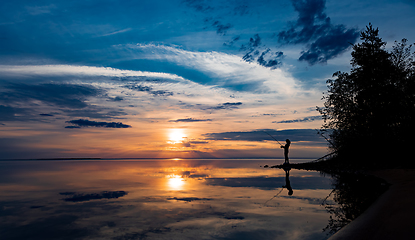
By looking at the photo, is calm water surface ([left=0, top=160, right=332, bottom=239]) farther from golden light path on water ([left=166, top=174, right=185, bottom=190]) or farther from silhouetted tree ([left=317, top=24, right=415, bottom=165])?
silhouetted tree ([left=317, top=24, right=415, bottom=165])

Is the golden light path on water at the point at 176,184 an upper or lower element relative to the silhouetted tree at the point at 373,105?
lower

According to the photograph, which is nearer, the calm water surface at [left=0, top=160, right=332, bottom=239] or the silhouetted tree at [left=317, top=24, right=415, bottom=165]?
the calm water surface at [left=0, top=160, right=332, bottom=239]

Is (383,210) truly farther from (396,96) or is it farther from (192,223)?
(396,96)

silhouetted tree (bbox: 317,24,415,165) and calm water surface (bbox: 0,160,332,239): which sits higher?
silhouetted tree (bbox: 317,24,415,165)

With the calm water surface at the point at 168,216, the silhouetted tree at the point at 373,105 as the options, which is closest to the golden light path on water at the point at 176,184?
the calm water surface at the point at 168,216

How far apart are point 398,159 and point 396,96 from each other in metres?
7.28

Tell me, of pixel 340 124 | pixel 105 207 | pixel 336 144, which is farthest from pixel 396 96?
pixel 105 207

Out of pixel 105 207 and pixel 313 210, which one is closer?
pixel 313 210

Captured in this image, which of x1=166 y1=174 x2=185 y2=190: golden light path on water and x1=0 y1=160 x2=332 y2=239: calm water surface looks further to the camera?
x1=166 y1=174 x2=185 y2=190: golden light path on water

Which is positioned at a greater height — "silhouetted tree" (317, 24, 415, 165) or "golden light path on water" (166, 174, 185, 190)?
"silhouetted tree" (317, 24, 415, 165)

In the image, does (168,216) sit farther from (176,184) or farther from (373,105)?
(373,105)

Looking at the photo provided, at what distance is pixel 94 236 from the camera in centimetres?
847

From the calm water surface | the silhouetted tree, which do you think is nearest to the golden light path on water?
the calm water surface

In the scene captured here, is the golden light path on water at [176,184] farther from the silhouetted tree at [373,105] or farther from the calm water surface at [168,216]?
the silhouetted tree at [373,105]
